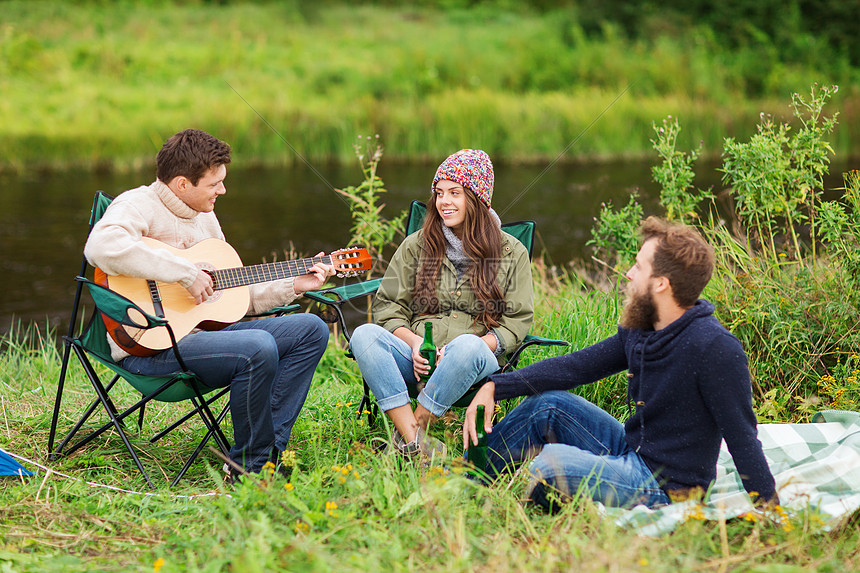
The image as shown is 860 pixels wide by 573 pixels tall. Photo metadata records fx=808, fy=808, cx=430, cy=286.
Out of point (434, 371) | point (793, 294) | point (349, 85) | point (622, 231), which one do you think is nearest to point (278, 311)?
point (434, 371)

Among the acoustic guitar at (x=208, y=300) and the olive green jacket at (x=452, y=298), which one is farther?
the olive green jacket at (x=452, y=298)

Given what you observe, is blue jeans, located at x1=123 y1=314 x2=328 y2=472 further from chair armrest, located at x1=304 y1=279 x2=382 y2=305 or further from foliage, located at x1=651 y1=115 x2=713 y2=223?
foliage, located at x1=651 y1=115 x2=713 y2=223

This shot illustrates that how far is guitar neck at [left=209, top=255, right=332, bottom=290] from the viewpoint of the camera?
3014mm

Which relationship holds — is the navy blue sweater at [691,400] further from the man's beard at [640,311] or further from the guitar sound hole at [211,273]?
the guitar sound hole at [211,273]

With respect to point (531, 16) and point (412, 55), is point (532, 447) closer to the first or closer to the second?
point (412, 55)

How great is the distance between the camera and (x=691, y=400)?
231cm

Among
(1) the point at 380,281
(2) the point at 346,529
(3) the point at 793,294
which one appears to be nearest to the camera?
(2) the point at 346,529

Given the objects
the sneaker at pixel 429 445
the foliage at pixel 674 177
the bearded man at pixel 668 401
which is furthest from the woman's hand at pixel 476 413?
the foliage at pixel 674 177

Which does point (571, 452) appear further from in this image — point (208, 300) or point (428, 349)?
point (208, 300)

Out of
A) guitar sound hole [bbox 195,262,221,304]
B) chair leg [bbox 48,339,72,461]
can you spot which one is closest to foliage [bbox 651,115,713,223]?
guitar sound hole [bbox 195,262,221,304]

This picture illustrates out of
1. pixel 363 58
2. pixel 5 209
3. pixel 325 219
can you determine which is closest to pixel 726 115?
pixel 325 219

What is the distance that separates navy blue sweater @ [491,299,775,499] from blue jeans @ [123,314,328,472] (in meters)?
1.13

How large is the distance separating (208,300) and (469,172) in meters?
1.11

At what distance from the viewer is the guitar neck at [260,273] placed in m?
3.01
